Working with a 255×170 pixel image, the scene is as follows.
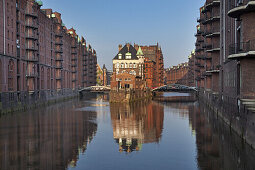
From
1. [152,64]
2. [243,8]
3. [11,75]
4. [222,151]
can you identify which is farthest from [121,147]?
[152,64]

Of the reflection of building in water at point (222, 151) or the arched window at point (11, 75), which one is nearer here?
the reflection of building in water at point (222, 151)

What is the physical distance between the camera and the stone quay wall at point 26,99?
56156 millimetres

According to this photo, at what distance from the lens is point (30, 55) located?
71.7 metres

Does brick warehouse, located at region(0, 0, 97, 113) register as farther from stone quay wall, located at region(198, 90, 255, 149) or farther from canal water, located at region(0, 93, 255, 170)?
stone quay wall, located at region(198, 90, 255, 149)

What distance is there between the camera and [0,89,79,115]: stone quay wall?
56.2 m

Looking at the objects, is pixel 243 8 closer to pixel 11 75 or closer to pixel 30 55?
pixel 11 75

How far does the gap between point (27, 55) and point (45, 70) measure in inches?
643

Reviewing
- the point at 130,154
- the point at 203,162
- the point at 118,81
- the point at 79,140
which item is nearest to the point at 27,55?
the point at 118,81

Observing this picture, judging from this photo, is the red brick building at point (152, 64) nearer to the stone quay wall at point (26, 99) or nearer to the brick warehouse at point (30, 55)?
the brick warehouse at point (30, 55)

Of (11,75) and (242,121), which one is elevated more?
(11,75)

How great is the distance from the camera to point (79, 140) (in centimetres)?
3334

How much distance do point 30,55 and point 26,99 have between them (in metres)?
10.2

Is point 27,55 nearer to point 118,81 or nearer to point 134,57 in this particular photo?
point 118,81

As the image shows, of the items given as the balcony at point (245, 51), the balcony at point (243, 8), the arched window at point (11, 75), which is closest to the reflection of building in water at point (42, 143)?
the arched window at point (11, 75)
